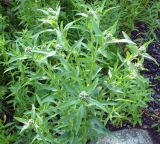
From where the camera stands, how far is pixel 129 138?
10.7 feet

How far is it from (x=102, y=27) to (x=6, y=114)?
111 centimetres

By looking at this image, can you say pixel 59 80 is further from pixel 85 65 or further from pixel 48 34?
pixel 48 34

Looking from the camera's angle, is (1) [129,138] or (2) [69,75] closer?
(2) [69,75]

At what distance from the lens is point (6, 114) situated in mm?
3355

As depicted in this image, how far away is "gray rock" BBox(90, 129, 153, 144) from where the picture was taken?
3.20m

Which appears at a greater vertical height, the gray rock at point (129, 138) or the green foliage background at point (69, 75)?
the green foliage background at point (69, 75)

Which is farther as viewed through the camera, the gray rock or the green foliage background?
the gray rock

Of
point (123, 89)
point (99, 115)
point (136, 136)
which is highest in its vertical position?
point (123, 89)

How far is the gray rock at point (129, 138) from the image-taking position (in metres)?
3.20

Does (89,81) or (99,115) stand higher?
(89,81)

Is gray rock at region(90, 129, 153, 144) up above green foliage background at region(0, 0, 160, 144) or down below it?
below

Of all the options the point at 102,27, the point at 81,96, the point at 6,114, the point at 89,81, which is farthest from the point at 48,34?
the point at 81,96

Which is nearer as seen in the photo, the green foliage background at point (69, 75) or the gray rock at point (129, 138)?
the green foliage background at point (69, 75)

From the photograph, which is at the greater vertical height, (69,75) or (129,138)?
(69,75)
